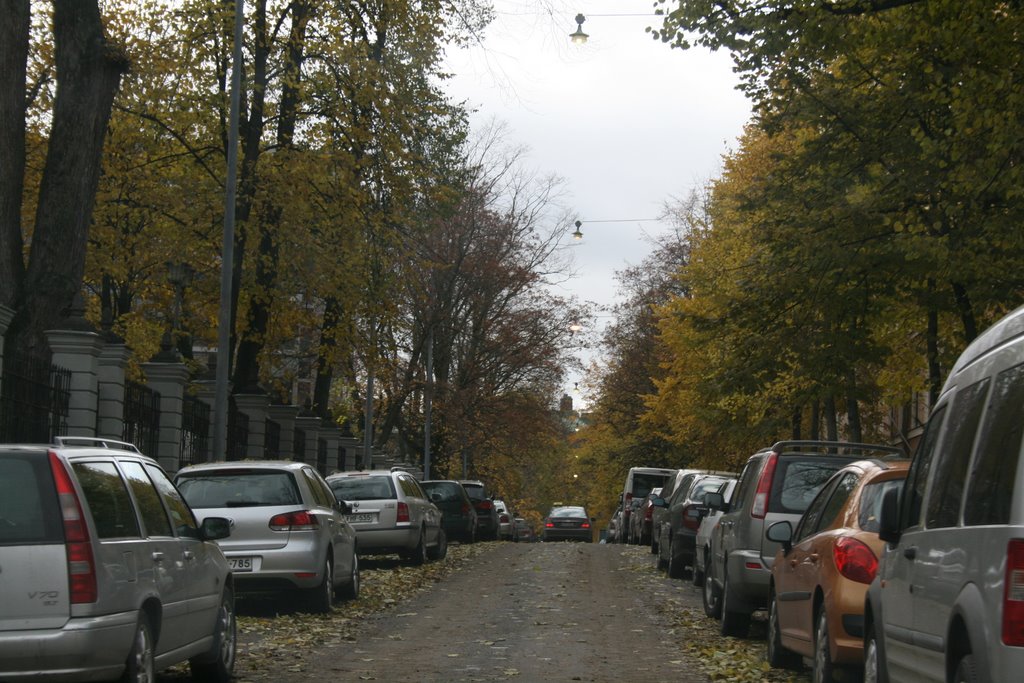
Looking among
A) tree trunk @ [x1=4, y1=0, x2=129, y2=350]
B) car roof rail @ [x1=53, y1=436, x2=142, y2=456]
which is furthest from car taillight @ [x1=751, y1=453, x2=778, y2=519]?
tree trunk @ [x1=4, y1=0, x2=129, y2=350]

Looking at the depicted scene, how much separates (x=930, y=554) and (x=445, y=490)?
3047cm

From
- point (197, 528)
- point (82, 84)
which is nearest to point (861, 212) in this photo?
point (82, 84)

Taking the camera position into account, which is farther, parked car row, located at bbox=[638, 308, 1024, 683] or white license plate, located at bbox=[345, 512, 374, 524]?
white license plate, located at bbox=[345, 512, 374, 524]

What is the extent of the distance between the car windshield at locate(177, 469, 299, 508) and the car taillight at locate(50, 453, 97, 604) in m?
7.94

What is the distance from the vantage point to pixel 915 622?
6.50m

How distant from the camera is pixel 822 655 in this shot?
9.23 metres

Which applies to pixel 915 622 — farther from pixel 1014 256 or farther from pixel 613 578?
pixel 613 578

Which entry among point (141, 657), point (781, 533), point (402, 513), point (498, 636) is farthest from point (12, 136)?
point (781, 533)

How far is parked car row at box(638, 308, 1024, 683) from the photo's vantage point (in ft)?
17.1

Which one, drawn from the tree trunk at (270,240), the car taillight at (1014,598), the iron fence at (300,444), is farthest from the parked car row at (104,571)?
the iron fence at (300,444)

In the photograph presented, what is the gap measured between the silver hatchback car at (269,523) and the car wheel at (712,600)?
4115mm

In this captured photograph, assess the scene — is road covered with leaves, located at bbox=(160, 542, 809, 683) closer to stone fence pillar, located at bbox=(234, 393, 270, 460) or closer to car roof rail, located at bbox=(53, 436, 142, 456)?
car roof rail, located at bbox=(53, 436, 142, 456)

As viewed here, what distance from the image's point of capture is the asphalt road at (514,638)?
1109 centimetres

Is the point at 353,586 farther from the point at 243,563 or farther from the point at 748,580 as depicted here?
the point at 748,580
